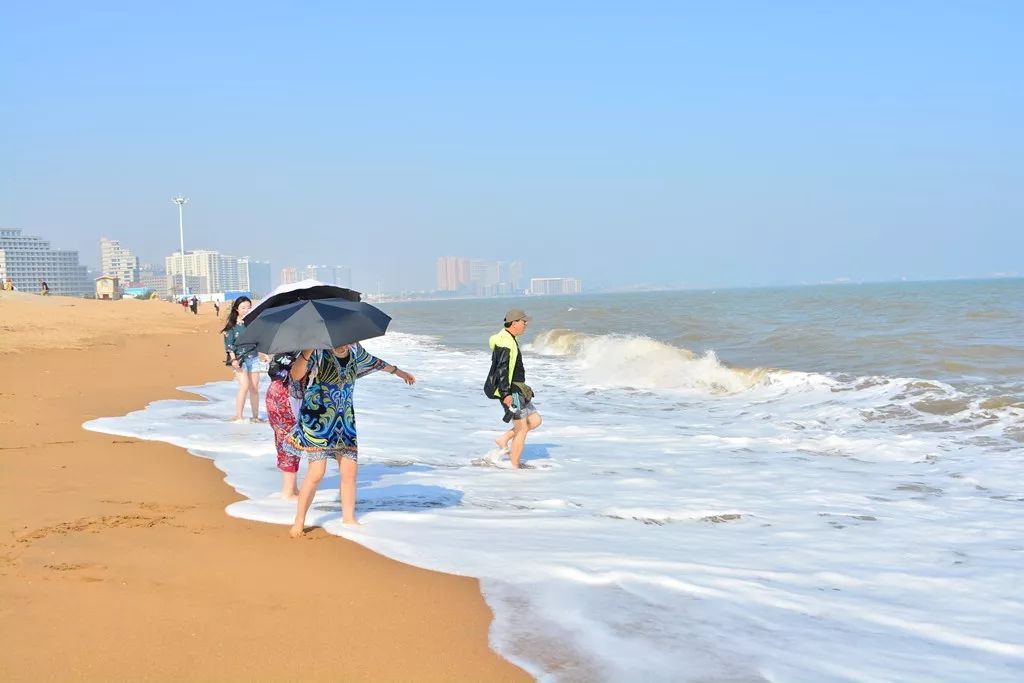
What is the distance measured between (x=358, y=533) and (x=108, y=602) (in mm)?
1746

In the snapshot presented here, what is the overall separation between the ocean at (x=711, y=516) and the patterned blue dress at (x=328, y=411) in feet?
1.84

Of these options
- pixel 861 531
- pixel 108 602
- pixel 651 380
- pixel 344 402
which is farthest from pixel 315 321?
pixel 651 380

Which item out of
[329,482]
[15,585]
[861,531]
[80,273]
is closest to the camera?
[15,585]

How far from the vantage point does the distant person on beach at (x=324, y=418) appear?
5.51 meters

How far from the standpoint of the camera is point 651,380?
18484 mm

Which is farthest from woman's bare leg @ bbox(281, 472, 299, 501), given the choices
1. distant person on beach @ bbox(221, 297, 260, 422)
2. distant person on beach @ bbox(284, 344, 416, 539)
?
distant person on beach @ bbox(221, 297, 260, 422)

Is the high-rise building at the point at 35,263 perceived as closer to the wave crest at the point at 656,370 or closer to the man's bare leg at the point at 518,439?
the wave crest at the point at 656,370

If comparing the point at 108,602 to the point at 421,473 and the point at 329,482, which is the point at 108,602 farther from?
the point at 421,473

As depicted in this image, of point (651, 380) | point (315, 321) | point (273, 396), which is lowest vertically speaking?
point (651, 380)

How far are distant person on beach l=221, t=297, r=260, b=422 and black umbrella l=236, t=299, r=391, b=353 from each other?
3.67 metres

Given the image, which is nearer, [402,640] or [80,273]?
[402,640]

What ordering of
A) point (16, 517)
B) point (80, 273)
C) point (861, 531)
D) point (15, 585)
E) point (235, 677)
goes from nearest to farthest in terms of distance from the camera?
point (235, 677), point (15, 585), point (16, 517), point (861, 531), point (80, 273)

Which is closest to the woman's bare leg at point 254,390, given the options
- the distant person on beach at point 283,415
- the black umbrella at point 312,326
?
the distant person on beach at point 283,415

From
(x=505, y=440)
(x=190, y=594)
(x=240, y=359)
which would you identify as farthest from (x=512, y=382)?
(x=190, y=594)
